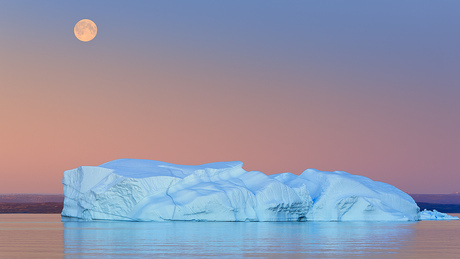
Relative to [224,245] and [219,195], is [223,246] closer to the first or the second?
[224,245]

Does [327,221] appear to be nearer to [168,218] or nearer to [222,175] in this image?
[222,175]

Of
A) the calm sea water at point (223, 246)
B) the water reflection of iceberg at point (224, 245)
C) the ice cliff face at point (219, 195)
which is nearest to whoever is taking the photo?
the calm sea water at point (223, 246)

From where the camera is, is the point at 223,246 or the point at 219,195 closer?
the point at 223,246

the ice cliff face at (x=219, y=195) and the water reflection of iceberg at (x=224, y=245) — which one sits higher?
the water reflection of iceberg at (x=224, y=245)

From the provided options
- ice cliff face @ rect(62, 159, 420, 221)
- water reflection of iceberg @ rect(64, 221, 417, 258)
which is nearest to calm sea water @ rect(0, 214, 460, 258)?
water reflection of iceberg @ rect(64, 221, 417, 258)

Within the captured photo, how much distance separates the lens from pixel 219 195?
113 ft

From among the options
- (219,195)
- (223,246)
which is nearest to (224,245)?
(223,246)

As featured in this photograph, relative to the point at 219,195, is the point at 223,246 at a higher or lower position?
higher

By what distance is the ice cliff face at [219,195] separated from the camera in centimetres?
3466

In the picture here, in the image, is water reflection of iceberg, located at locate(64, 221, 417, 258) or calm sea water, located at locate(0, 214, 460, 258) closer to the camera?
calm sea water, located at locate(0, 214, 460, 258)

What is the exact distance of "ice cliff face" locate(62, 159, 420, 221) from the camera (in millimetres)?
34656

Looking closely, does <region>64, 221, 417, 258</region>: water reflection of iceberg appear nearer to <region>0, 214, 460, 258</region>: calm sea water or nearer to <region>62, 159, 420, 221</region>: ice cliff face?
<region>0, 214, 460, 258</region>: calm sea water

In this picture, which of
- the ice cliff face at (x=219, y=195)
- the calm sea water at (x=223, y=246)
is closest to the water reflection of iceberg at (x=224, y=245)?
the calm sea water at (x=223, y=246)

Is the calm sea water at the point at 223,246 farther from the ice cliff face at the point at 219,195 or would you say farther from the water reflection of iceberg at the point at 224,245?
the ice cliff face at the point at 219,195
